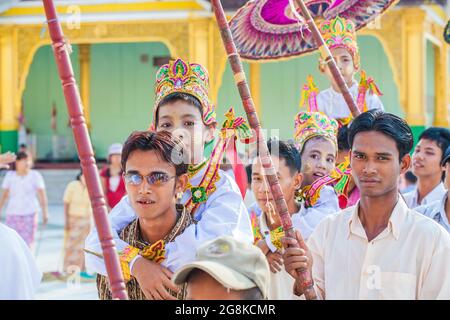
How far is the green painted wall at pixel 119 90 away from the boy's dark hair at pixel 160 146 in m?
15.5

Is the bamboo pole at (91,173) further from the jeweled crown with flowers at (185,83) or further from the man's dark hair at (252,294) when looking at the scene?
the jeweled crown with flowers at (185,83)

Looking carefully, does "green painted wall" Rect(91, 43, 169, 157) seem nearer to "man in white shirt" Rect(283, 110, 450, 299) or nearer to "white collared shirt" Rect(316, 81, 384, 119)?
"white collared shirt" Rect(316, 81, 384, 119)

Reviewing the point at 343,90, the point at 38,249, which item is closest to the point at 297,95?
the point at 38,249

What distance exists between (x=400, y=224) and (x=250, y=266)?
747 millimetres

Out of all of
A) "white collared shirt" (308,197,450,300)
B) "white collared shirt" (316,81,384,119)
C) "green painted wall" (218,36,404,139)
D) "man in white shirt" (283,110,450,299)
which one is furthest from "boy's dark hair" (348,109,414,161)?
"green painted wall" (218,36,404,139)

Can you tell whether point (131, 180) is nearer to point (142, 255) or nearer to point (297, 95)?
point (142, 255)

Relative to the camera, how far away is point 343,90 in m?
4.66

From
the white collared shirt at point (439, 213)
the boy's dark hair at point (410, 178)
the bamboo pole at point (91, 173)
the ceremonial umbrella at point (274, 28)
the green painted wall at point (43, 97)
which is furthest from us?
the green painted wall at point (43, 97)

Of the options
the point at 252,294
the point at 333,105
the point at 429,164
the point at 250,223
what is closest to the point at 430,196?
the point at 429,164

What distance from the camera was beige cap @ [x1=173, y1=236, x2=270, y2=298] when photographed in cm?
235

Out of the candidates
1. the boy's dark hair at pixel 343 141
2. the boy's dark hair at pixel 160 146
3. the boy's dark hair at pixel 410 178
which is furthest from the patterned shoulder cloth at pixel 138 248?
the boy's dark hair at pixel 410 178

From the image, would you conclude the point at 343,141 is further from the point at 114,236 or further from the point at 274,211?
the point at 114,236

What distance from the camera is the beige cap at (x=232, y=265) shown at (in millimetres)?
2352

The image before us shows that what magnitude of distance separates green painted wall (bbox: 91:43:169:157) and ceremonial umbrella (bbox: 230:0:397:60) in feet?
44.0
